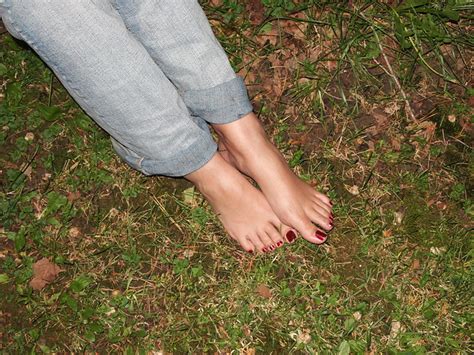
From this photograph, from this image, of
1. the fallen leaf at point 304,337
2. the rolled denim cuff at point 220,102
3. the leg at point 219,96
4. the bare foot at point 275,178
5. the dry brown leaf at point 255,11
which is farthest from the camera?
the dry brown leaf at point 255,11

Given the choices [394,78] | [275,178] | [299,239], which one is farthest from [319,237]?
[394,78]

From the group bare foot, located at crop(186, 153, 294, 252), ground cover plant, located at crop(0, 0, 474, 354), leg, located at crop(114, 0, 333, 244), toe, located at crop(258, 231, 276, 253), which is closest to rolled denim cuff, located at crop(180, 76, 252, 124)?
leg, located at crop(114, 0, 333, 244)

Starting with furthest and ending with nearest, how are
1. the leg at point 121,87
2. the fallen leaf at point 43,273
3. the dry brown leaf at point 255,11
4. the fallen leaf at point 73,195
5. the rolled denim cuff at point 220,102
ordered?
the dry brown leaf at point 255,11 → the fallen leaf at point 73,195 → the fallen leaf at point 43,273 → the rolled denim cuff at point 220,102 → the leg at point 121,87

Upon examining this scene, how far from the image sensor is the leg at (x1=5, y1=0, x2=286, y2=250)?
1.96 meters

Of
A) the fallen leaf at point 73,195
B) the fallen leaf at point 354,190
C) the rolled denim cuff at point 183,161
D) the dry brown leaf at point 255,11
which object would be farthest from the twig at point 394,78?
the fallen leaf at point 73,195

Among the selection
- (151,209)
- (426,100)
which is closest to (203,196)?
(151,209)

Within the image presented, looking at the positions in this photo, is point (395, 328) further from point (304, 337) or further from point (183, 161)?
point (183, 161)

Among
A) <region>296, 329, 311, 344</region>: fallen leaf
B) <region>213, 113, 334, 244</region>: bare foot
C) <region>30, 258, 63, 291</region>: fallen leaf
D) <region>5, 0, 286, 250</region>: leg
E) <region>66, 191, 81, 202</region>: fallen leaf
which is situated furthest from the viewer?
<region>66, 191, 81, 202</region>: fallen leaf

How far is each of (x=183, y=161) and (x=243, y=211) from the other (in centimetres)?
50

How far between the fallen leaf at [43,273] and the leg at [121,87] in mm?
708

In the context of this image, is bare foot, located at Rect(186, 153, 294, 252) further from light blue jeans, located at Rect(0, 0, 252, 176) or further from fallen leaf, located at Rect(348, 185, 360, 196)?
fallen leaf, located at Rect(348, 185, 360, 196)

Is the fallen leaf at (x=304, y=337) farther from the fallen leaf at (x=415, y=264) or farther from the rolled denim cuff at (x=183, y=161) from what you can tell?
the rolled denim cuff at (x=183, y=161)

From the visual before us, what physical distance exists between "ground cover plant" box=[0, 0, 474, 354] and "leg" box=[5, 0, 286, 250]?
43cm

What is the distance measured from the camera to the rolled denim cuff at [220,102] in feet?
7.79
